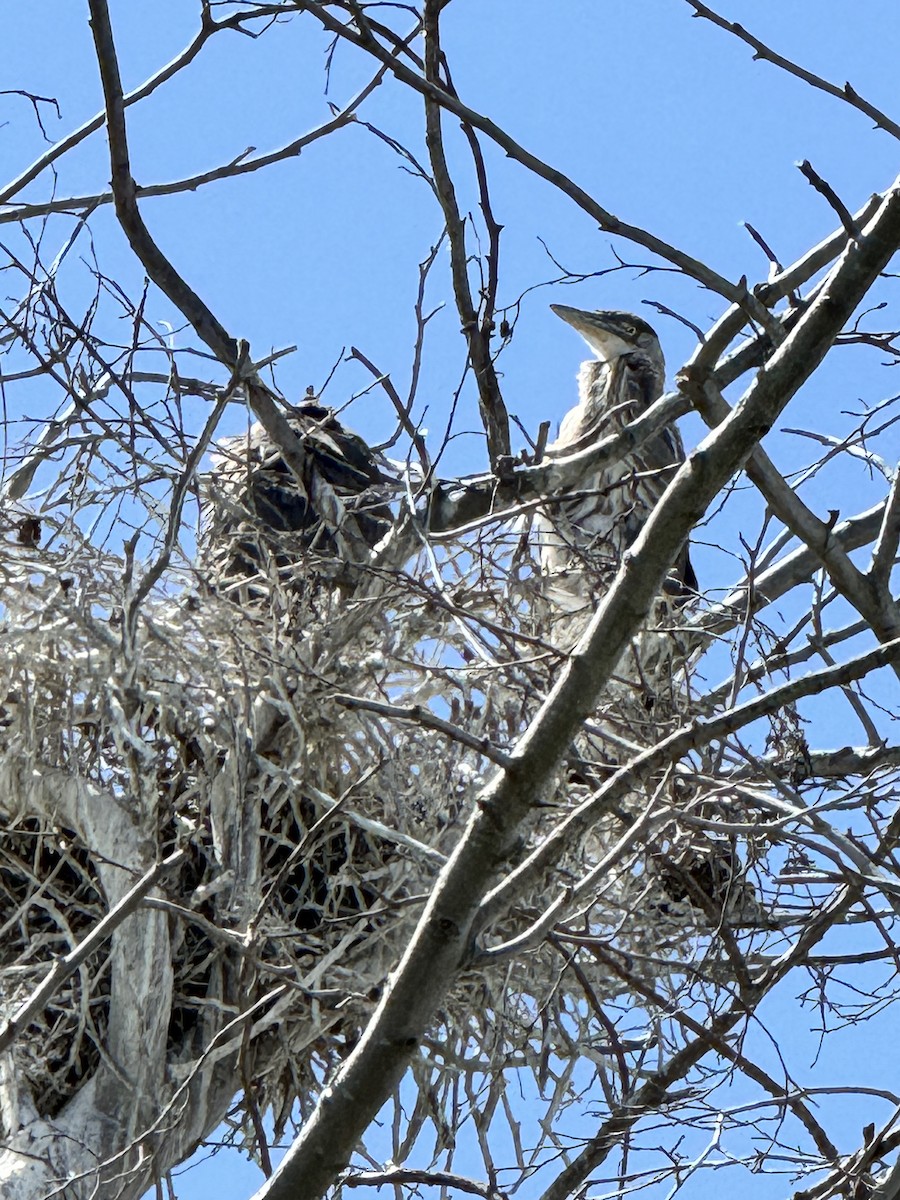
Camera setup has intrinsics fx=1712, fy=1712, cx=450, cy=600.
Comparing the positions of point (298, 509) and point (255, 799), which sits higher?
point (298, 509)

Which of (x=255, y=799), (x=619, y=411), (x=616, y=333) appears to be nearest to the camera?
(x=255, y=799)

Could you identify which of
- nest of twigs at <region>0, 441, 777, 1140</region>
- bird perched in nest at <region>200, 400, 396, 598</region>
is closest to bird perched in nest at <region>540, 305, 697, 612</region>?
bird perched in nest at <region>200, 400, 396, 598</region>

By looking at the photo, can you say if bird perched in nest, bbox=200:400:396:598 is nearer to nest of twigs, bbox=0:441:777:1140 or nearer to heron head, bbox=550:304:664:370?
nest of twigs, bbox=0:441:777:1140

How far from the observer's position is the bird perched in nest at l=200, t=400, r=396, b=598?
153 inches

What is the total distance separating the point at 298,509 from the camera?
480 cm

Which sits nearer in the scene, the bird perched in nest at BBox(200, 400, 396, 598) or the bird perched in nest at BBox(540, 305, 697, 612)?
the bird perched in nest at BBox(200, 400, 396, 598)

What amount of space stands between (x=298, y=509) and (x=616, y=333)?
5.53ft

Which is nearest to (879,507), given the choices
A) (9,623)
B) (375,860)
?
(375,860)

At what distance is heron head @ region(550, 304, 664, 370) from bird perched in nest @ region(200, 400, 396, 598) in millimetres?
1296

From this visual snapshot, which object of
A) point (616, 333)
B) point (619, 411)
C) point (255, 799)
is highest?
point (616, 333)

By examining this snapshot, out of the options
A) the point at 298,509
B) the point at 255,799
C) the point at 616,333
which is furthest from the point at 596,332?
the point at 255,799

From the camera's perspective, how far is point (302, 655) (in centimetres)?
370

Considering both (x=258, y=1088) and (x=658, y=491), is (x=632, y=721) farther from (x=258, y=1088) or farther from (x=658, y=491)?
(x=658, y=491)

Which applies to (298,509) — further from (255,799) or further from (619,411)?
(255,799)
